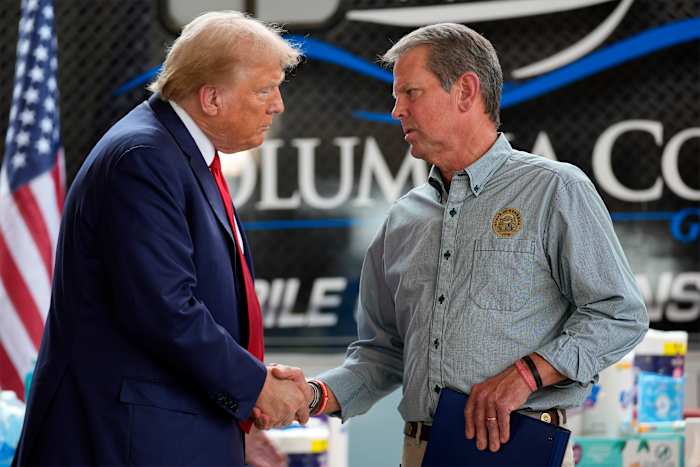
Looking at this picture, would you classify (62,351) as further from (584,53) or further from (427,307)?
(584,53)

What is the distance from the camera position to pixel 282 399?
248 cm

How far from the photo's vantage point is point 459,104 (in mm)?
2500

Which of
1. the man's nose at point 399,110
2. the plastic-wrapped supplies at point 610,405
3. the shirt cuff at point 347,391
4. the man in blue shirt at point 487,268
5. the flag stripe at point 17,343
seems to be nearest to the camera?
the man in blue shirt at point 487,268

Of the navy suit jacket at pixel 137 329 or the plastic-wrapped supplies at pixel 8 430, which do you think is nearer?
the navy suit jacket at pixel 137 329

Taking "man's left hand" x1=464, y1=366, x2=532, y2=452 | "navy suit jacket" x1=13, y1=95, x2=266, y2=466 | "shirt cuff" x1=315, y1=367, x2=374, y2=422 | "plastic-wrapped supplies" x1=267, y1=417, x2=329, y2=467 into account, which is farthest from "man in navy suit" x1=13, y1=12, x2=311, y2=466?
"plastic-wrapped supplies" x1=267, y1=417, x2=329, y2=467

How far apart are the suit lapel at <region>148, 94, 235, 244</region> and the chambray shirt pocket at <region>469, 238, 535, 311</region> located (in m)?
0.54

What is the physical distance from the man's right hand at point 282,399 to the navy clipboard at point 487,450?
34 cm

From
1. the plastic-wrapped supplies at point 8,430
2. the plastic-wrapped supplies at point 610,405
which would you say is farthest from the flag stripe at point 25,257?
the plastic-wrapped supplies at point 610,405

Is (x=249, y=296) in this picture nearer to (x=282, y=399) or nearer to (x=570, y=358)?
(x=282, y=399)

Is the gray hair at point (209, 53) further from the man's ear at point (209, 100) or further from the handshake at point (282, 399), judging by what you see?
the handshake at point (282, 399)

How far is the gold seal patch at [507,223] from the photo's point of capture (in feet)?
7.86

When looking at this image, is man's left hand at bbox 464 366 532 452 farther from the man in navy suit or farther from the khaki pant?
the man in navy suit

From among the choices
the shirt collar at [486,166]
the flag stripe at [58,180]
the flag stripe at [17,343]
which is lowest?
the flag stripe at [17,343]

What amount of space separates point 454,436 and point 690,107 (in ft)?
11.1
